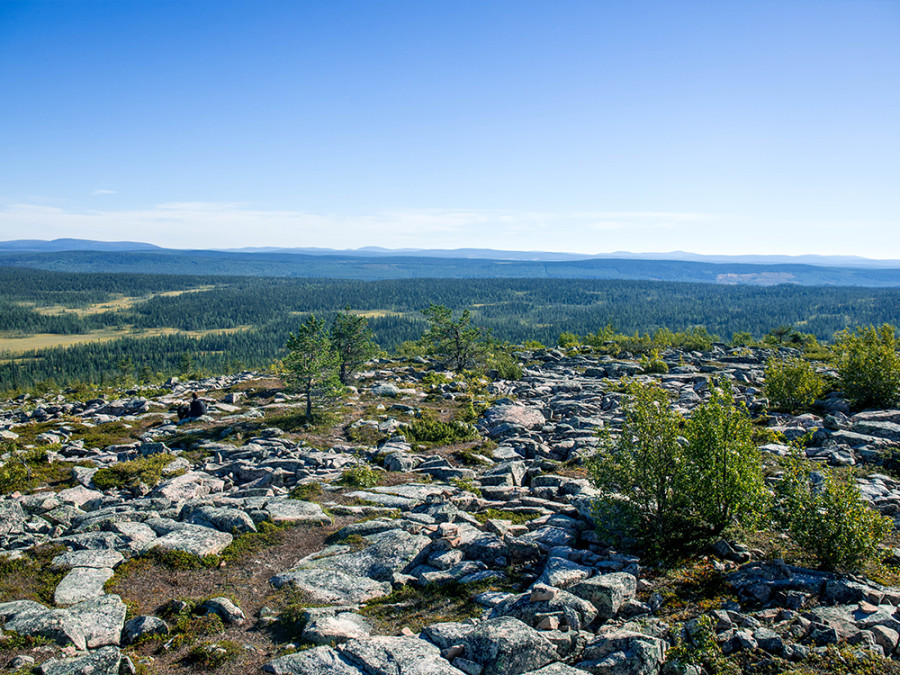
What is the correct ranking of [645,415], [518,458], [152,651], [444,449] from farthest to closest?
1. [444,449]
2. [518,458]
3. [645,415]
4. [152,651]

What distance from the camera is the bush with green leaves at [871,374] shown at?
74.5ft

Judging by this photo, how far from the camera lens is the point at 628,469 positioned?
10.7 meters

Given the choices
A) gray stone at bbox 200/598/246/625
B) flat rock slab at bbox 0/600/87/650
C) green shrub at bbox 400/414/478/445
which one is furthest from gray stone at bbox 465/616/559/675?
green shrub at bbox 400/414/478/445

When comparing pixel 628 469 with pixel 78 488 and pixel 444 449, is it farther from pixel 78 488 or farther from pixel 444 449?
pixel 78 488

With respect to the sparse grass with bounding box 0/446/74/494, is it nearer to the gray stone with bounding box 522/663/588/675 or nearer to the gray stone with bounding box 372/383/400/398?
the gray stone with bounding box 372/383/400/398

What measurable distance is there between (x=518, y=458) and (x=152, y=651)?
45.1ft

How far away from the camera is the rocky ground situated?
7.27 meters

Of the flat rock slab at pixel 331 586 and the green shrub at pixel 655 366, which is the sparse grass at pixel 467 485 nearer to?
the flat rock slab at pixel 331 586

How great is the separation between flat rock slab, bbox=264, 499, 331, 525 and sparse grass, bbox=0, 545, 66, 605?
4.52 m

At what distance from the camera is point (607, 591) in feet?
27.3

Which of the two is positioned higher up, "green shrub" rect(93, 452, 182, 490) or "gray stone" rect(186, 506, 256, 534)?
"gray stone" rect(186, 506, 256, 534)

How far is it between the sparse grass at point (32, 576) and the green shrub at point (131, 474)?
216 inches

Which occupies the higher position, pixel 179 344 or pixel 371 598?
pixel 371 598

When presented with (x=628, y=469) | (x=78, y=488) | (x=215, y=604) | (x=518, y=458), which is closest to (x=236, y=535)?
(x=215, y=604)
